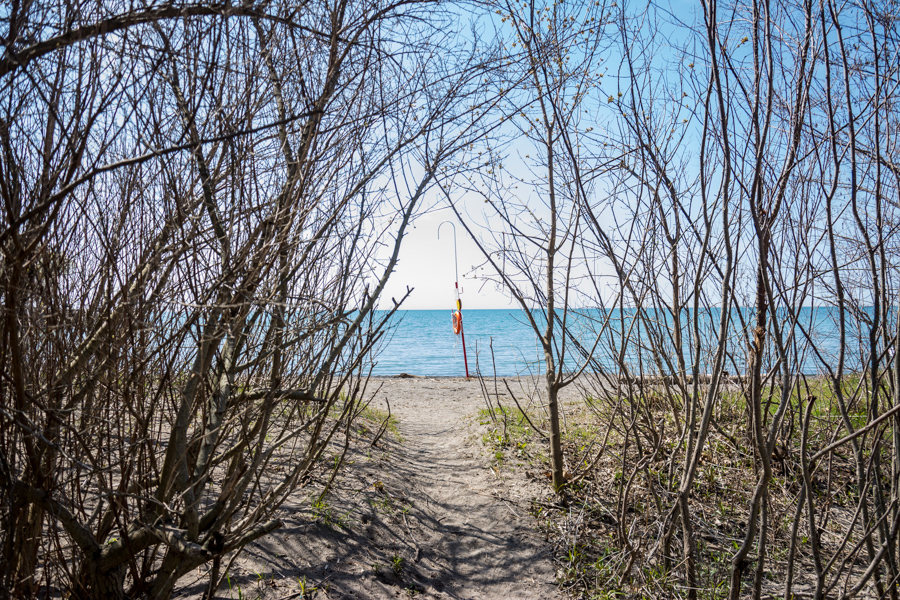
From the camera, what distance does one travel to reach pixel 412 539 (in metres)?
4.13

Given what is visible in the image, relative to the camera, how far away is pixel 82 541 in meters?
2.02

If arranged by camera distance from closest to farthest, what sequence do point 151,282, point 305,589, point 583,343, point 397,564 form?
point 151,282, point 305,589, point 397,564, point 583,343

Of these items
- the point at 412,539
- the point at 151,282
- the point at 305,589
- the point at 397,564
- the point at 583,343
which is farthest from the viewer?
the point at 583,343

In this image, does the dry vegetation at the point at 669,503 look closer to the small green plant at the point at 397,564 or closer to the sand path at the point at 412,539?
the sand path at the point at 412,539

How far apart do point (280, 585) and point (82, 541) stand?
4.68 ft

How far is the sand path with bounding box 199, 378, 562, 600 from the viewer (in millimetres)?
3400

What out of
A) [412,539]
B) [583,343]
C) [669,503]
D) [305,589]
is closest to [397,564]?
[412,539]

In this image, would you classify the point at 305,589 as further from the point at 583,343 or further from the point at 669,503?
the point at 583,343

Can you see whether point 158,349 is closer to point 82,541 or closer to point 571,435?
point 82,541

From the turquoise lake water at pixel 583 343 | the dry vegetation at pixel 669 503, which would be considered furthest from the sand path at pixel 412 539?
the turquoise lake water at pixel 583 343

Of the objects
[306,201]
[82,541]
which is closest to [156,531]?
[82,541]

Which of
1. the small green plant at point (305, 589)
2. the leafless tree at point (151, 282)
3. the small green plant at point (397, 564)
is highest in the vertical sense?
the leafless tree at point (151, 282)

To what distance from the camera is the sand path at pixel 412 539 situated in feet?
11.2

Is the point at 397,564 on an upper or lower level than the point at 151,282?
lower
